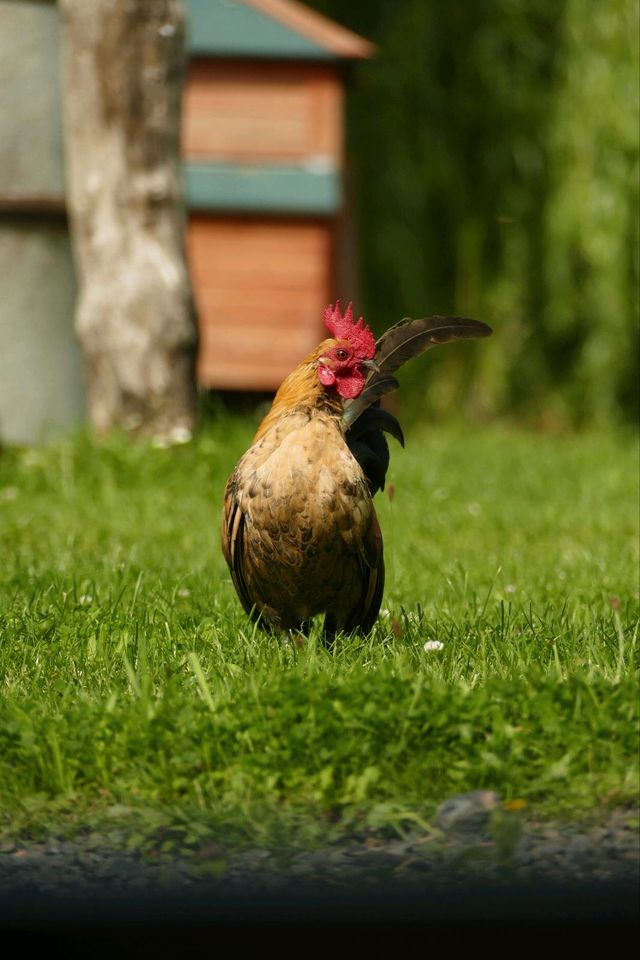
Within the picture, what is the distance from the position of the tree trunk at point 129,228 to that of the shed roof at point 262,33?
1.75 metres

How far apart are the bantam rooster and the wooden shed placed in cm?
561

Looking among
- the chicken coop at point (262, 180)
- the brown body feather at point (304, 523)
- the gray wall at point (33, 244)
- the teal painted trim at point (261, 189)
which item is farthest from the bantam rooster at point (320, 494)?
the teal painted trim at point (261, 189)

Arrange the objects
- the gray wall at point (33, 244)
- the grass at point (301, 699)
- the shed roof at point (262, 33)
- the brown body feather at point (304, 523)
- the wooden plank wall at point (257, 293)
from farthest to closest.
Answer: the wooden plank wall at point (257, 293) → the shed roof at point (262, 33) → the gray wall at point (33, 244) → the brown body feather at point (304, 523) → the grass at point (301, 699)

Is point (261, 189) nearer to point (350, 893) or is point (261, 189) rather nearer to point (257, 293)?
point (257, 293)

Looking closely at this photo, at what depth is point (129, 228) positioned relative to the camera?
8766 millimetres

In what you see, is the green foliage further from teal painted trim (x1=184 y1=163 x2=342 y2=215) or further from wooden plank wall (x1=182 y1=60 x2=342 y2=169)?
teal painted trim (x1=184 y1=163 x2=342 y2=215)

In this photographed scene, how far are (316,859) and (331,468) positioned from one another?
1362 millimetres

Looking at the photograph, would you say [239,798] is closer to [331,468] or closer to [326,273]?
[331,468]

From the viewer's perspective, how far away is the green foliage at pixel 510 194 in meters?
12.0

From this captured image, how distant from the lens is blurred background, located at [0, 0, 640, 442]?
34.1ft

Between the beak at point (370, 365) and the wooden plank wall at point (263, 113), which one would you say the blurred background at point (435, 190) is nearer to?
the wooden plank wall at point (263, 113)

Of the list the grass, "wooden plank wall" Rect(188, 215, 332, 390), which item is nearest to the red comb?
the grass

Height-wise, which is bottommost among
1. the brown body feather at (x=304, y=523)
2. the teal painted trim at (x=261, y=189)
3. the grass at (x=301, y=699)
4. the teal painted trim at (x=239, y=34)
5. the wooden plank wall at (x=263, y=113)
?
the grass at (x=301, y=699)

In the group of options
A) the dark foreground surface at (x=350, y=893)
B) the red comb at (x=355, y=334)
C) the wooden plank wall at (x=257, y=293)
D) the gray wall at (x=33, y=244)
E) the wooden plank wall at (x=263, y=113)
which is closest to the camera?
the dark foreground surface at (x=350, y=893)
